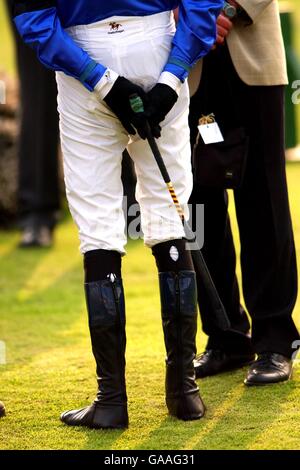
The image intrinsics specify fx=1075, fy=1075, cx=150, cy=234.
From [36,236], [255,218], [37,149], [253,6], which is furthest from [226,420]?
[37,149]

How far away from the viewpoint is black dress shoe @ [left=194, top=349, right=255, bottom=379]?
432cm

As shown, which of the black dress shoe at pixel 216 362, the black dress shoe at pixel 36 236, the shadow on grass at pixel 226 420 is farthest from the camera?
the black dress shoe at pixel 36 236

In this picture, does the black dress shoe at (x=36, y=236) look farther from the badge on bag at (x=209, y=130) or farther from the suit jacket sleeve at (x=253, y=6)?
the suit jacket sleeve at (x=253, y=6)

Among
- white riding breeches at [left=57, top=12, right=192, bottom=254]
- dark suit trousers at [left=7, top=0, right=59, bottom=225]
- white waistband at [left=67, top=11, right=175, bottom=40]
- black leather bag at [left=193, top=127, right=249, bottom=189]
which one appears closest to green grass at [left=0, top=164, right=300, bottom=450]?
white riding breeches at [left=57, top=12, right=192, bottom=254]

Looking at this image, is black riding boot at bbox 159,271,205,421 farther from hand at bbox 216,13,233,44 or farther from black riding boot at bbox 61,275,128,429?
hand at bbox 216,13,233,44

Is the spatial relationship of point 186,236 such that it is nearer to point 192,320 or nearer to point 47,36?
point 192,320

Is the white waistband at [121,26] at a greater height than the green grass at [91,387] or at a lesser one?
greater

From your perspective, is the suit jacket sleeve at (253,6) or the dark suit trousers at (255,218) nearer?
the suit jacket sleeve at (253,6)

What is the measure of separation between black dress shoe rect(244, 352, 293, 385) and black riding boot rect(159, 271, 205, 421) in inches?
Result: 19.6

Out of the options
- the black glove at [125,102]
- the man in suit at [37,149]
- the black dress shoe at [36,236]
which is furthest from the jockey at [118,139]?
the man in suit at [37,149]

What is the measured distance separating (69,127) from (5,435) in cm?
105

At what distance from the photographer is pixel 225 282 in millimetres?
4387

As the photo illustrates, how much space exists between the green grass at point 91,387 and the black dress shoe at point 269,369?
0.14 feet

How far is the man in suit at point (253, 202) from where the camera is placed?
13.4 feet
